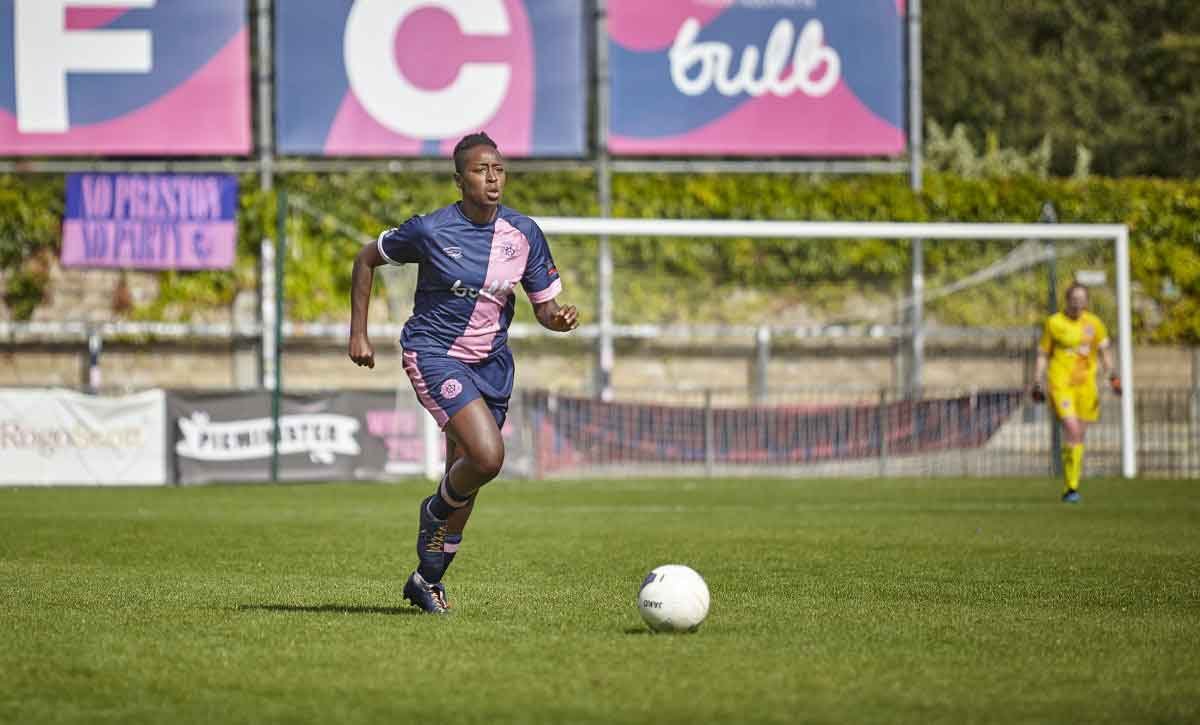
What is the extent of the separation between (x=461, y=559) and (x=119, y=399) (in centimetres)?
1148

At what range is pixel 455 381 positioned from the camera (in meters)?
8.52

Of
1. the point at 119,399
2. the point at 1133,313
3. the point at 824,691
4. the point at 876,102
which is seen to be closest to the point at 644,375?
the point at 876,102

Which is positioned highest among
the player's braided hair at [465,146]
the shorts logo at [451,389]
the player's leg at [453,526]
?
the player's braided hair at [465,146]

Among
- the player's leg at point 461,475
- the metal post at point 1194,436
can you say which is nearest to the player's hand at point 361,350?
the player's leg at point 461,475

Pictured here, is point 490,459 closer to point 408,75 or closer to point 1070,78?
point 408,75

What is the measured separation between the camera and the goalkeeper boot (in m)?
8.67

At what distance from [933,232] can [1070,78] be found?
2338 cm

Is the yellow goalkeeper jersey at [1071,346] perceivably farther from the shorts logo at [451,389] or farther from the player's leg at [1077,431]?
the shorts logo at [451,389]

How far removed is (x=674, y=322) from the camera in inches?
1159

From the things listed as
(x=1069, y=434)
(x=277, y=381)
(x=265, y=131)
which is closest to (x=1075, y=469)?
(x=1069, y=434)

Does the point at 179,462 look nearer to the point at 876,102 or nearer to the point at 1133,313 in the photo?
the point at 876,102

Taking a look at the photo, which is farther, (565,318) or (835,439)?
(835,439)

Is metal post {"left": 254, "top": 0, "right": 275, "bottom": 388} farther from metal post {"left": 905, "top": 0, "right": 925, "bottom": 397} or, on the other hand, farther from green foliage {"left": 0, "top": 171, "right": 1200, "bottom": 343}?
metal post {"left": 905, "top": 0, "right": 925, "bottom": 397}

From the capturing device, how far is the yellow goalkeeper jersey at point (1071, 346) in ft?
64.7
